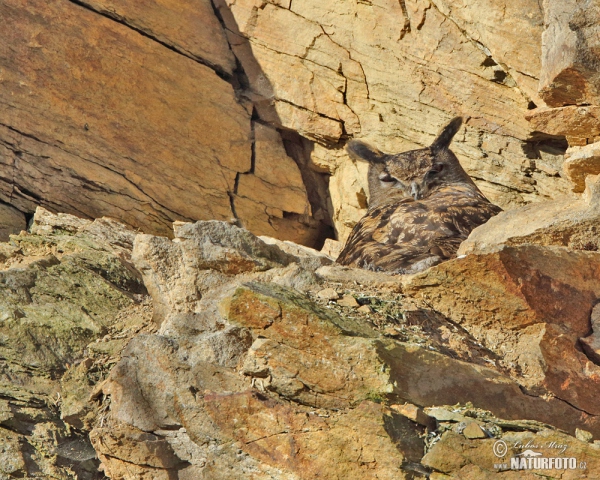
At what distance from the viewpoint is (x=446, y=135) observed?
25.3 feet

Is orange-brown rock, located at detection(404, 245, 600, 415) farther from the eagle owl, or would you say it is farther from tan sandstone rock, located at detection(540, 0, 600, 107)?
tan sandstone rock, located at detection(540, 0, 600, 107)

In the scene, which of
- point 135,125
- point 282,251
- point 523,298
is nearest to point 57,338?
point 282,251

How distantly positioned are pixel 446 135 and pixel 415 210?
5.36 ft

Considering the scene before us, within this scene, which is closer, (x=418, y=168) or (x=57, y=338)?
(x=57, y=338)

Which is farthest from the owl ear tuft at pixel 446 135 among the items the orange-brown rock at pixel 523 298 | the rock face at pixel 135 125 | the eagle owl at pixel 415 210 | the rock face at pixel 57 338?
the orange-brown rock at pixel 523 298

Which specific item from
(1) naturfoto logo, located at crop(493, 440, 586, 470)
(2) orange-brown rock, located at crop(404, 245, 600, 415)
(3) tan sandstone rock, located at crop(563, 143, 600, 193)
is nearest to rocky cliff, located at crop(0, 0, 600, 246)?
(3) tan sandstone rock, located at crop(563, 143, 600, 193)

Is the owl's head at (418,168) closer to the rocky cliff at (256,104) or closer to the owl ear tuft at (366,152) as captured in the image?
the owl ear tuft at (366,152)

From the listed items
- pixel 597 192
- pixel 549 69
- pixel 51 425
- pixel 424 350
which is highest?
pixel 549 69

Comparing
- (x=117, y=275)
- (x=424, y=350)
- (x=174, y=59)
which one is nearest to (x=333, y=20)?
(x=174, y=59)

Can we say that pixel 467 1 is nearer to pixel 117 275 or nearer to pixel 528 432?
pixel 117 275

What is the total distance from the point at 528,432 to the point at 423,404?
430 millimetres

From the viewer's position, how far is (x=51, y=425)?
356 cm

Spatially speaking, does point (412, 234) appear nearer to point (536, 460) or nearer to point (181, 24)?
point (536, 460)

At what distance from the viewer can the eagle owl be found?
5590 mm
